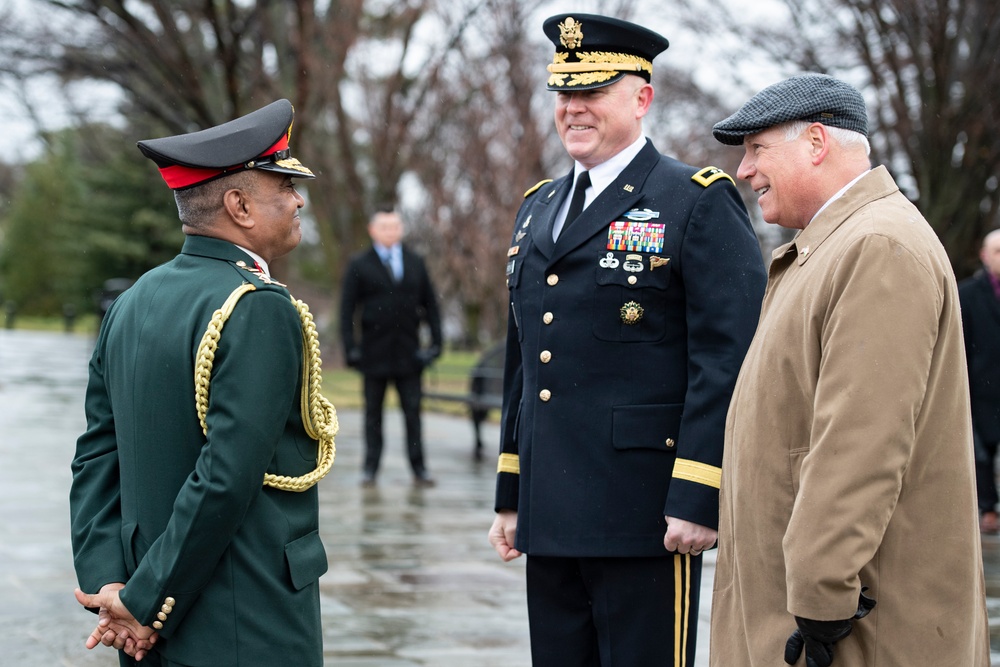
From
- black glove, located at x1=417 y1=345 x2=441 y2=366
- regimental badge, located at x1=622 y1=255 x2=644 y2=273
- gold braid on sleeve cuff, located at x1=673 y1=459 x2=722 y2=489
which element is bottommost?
black glove, located at x1=417 y1=345 x2=441 y2=366

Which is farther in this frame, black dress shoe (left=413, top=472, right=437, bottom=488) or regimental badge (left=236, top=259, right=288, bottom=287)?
black dress shoe (left=413, top=472, right=437, bottom=488)

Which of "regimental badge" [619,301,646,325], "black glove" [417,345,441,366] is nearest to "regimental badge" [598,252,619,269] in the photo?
"regimental badge" [619,301,646,325]

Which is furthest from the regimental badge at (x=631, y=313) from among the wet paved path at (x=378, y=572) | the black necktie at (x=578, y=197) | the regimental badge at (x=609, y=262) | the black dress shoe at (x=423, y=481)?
the black dress shoe at (x=423, y=481)

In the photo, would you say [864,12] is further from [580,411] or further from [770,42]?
[580,411]

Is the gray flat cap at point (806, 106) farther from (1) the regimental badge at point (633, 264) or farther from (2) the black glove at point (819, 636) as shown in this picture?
(2) the black glove at point (819, 636)

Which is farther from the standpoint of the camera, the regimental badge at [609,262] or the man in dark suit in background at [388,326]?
the man in dark suit in background at [388,326]

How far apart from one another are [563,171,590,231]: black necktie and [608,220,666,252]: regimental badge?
170 millimetres

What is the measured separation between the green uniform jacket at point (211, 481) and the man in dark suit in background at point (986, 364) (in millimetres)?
6684

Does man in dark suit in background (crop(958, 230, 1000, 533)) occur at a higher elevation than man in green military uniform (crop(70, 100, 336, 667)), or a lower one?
lower

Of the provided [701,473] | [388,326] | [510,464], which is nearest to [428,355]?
[388,326]

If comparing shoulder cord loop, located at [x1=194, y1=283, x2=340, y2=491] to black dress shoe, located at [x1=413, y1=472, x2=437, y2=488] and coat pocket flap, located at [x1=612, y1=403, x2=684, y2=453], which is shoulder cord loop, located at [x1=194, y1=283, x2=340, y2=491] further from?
black dress shoe, located at [x1=413, y1=472, x2=437, y2=488]

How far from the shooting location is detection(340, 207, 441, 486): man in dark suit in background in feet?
33.2

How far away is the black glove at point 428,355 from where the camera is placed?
33.6 feet

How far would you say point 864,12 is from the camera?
1344cm
